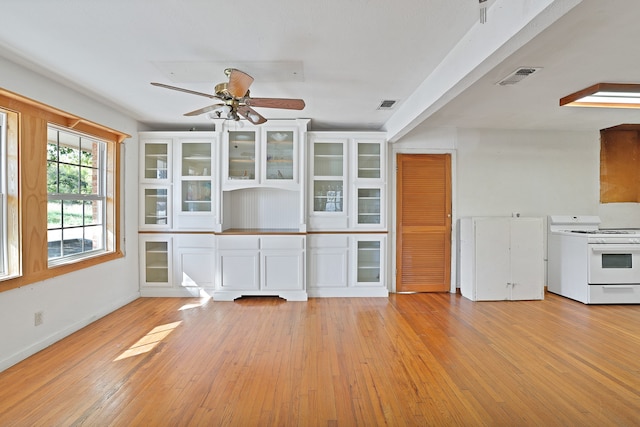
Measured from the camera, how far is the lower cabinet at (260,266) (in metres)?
4.72

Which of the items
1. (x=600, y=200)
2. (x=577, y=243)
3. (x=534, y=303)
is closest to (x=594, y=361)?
(x=534, y=303)

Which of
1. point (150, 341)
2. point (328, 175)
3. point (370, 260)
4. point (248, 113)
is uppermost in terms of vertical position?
point (248, 113)

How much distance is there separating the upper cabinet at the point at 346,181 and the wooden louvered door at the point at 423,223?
396 millimetres

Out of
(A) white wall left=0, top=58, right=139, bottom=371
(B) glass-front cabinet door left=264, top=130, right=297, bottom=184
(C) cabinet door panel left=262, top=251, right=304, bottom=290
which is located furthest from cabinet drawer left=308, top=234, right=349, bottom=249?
(A) white wall left=0, top=58, right=139, bottom=371

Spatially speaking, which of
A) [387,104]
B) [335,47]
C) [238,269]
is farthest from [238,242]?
[335,47]

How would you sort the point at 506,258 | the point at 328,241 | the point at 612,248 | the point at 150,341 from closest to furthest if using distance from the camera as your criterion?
the point at 150,341 → the point at 612,248 → the point at 506,258 → the point at 328,241

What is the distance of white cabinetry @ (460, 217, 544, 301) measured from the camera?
4691 millimetres

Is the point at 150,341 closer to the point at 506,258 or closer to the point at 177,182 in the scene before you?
the point at 177,182

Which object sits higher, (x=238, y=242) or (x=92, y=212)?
(x=92, y=212)

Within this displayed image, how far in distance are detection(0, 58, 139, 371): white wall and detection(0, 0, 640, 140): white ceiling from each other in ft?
0.52

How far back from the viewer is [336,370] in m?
2.71

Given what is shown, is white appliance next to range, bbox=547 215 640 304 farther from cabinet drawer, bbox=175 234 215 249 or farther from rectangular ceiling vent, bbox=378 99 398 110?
cabinet drawer, bbox=175 234 215 249

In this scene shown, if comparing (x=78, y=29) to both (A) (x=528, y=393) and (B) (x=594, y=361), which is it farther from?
(B) (x=594, y=361)

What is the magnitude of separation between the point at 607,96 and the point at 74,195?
18.1 ft
